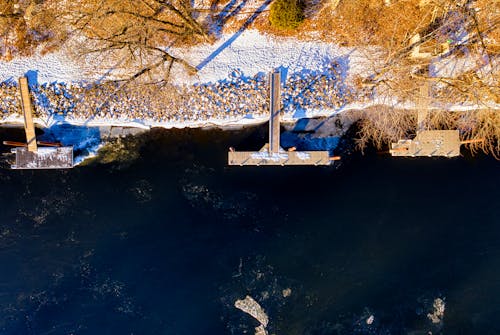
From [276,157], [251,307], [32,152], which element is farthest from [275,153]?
[32,152]

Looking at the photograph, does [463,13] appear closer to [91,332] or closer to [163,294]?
[163,294]

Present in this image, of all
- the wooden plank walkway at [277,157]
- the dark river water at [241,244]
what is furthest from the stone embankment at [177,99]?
the wooden plank walkway at [277,157]

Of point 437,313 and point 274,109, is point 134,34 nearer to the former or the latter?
point 274,109

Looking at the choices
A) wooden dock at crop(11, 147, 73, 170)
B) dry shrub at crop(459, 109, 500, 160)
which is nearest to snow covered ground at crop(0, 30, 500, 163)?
dry shrub at crop(459, 109, 500, 160)

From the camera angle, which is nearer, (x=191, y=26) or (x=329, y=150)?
(x=191, y=26)

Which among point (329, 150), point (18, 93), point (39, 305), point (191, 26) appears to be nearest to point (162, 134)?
point (191, 26)

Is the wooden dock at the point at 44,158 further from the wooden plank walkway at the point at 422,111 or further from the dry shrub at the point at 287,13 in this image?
the wooden plank walkway at the point at 422,111

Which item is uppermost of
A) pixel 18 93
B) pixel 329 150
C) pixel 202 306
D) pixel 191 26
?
pixel 191 26

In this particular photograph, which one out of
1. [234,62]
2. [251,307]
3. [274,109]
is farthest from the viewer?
[251,307]
